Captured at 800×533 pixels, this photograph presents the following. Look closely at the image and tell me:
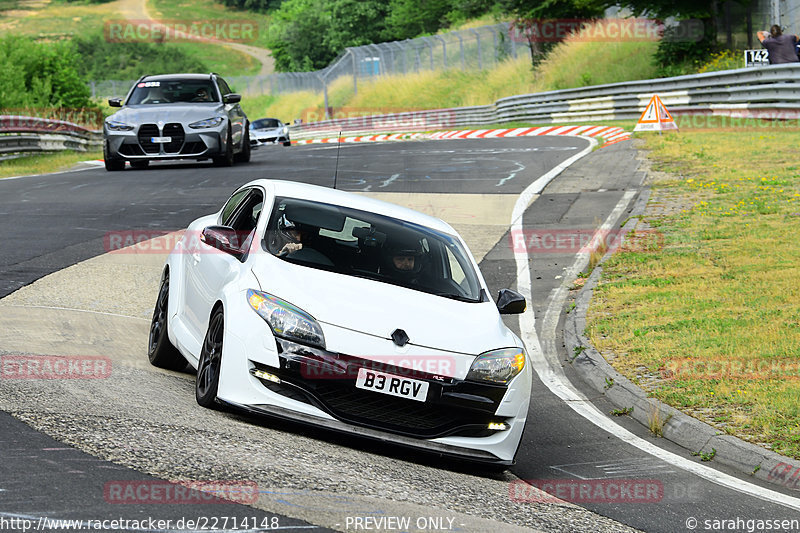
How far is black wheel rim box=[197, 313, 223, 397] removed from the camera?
21.9 feet

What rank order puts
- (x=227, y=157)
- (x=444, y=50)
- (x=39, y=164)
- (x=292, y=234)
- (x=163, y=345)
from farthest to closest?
(x=444, y=50), (x=39, y=164), (x=227, y=157), (x=163, y=345), (x=292, y=234)

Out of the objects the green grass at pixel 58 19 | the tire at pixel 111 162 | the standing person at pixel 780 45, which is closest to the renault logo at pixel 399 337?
the tire at pixel 111 162

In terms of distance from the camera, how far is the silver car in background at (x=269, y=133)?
47.4 meters

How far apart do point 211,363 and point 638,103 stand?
28.9 metres

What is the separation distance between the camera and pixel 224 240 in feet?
24.3

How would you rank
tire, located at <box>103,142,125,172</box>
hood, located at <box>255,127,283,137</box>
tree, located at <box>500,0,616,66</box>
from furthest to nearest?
1. tree, located at <box>500,0,616,66</box>
2. hood, located at <box>255,127,283,137</box>
3. tire, located at <box>103,142,125,172</box>

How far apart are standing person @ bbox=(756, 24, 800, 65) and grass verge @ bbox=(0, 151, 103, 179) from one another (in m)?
17.5

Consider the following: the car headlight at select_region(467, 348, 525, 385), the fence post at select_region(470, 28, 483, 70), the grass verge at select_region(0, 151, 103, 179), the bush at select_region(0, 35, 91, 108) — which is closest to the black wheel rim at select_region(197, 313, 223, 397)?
the car headlight at select_region(467, 348, 525, 385)

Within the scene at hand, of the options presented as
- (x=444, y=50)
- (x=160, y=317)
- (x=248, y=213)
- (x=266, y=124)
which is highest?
(x=444, y=50)

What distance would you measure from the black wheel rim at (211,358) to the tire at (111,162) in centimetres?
1613

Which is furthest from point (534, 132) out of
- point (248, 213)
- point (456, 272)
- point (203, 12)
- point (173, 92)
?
point (203, 12)

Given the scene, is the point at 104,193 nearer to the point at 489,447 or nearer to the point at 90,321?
the point at 90,321

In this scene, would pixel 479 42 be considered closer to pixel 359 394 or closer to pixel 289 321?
pixel 289 321

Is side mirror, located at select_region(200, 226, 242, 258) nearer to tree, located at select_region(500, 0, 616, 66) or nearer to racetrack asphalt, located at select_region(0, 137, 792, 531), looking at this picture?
racetrack asphalt, located at select_region(0, 137, 792, 531)
